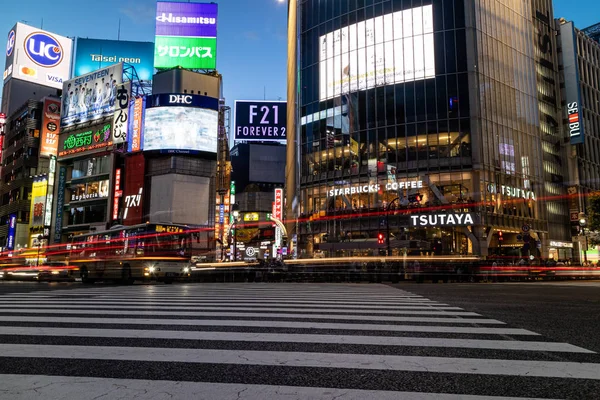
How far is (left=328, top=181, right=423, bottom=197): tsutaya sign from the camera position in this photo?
155 ft

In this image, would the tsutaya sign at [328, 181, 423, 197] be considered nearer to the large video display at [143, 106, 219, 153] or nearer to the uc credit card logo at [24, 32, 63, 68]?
the large video display at [143, 106, 219, 153]

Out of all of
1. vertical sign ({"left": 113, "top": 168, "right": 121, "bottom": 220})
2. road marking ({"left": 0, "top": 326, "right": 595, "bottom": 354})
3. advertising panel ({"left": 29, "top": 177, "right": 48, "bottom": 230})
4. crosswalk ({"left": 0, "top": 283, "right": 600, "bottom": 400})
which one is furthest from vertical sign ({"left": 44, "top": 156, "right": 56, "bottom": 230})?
road marking ({"left": 0, "top": 326, "right": 595, "bottom": 354})

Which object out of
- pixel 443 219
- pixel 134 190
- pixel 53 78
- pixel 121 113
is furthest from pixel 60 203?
pixel 443 219

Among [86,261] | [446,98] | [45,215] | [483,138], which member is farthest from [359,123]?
[45,215]

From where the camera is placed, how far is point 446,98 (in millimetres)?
47281

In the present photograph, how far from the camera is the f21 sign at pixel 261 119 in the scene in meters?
79.9

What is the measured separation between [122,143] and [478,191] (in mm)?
47167

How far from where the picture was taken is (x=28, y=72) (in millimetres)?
83500

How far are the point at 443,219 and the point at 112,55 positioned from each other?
6355 centimetres

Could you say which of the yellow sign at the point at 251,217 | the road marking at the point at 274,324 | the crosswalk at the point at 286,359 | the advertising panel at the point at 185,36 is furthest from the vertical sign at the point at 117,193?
the crosswalk at the point at 286,359

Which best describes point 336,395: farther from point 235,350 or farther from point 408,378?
point 235,350

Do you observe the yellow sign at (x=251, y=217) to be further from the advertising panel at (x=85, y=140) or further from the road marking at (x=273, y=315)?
the road marking at (x=273, y=315)

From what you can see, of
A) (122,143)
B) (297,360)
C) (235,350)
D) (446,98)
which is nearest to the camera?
(297,360)

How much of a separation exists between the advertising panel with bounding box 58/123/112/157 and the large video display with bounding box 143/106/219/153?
6.99 m
